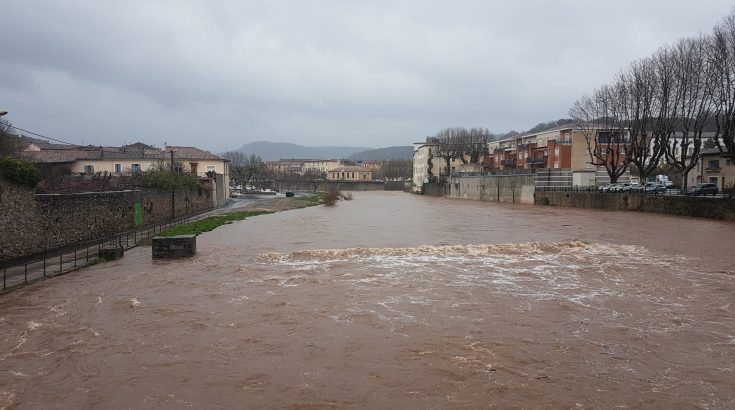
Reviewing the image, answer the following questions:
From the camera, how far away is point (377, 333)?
10.9 meters

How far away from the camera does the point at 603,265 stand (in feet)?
62.2

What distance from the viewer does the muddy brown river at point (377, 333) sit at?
316 inches

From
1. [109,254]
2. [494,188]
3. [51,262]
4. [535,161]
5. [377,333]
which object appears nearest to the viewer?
[377,333]

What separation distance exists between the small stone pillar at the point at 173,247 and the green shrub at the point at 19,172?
531 cm

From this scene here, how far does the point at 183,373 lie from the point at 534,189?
5642 centimetres

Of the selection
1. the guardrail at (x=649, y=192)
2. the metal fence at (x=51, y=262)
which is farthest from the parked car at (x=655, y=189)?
the metal fence at (x=51, y=262)

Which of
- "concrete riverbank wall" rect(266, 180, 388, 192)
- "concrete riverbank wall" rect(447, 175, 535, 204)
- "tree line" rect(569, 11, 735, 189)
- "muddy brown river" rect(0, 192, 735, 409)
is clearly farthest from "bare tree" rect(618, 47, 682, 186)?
"concrete riverbank wall" rect(266, 180, 388, 192)

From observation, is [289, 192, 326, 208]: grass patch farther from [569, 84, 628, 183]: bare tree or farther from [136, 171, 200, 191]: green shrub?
[569, 84, 628, 183]: bare tree

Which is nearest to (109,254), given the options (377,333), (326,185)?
(377,333)

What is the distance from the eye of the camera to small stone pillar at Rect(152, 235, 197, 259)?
21.1 meters

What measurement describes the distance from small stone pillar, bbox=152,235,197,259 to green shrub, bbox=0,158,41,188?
531 centimetres

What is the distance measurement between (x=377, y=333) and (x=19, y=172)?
17.0 metres

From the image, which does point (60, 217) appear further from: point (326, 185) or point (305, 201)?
point (326, 185)

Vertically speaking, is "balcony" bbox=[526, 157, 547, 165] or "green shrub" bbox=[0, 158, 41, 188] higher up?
"balcony" bbox=[526, 157, 547, 165]
